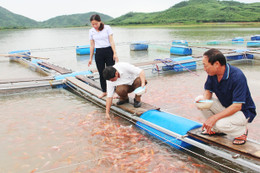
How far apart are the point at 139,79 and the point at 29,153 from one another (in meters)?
2.83

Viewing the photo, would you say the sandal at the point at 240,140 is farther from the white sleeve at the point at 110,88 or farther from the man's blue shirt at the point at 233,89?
the white sleeve at the point at 110,88

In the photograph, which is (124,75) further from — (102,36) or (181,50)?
(181,50)

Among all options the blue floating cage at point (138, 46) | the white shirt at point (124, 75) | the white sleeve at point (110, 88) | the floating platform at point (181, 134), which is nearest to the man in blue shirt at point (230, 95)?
the floating platform at point (181, 134)

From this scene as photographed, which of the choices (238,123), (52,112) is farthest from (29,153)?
(238,123)

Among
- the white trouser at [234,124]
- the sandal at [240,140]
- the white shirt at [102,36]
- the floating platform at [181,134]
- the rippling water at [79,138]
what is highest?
the white shirt at [102,36]

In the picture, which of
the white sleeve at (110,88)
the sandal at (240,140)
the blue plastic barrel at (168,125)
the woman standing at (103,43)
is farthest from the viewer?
the woman standing at (103,43)

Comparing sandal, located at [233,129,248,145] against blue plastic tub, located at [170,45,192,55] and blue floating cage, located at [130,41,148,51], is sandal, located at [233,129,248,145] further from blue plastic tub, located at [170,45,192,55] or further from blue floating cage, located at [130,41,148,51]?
blue floating cage, located at [130,41,148,51]

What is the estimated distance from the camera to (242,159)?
10.8 ft

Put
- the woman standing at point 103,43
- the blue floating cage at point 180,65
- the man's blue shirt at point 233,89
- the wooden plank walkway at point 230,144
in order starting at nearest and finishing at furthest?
the man's blue shirt at point 233,89
the wooden plank walkway at point 230,144
the woman standing at point 103,43
the blue floating cage at point 180,65

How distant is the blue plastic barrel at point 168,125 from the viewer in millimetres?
4320

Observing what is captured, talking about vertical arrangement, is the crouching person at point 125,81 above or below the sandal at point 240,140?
above

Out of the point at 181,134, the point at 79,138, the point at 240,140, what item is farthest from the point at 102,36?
the point at 240,140

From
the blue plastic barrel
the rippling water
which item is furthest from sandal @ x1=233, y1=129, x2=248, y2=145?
the blue plastic barrel

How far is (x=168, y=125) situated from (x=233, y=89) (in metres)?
1.66
